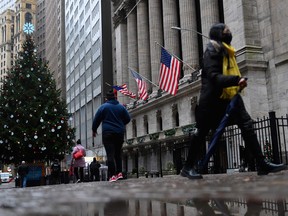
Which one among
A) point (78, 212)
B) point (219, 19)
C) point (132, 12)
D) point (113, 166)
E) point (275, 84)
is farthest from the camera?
point (132, 12)

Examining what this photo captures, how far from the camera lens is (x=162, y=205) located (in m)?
3.23

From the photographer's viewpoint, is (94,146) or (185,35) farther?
(94,146)

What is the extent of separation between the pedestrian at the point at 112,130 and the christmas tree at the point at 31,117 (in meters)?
18.7

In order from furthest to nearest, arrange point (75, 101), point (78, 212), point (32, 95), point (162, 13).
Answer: point (75, 101)
point (162, 13)
point (32, 95)
point (78, 212)

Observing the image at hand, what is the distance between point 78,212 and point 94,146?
65.7m

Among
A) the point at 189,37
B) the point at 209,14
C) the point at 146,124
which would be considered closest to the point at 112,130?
the point at 209,14

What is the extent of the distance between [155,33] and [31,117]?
711 inches

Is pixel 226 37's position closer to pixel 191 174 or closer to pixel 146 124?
pixel 191 174

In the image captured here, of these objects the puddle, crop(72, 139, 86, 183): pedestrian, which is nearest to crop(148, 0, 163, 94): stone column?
crop(72, 139, 86, 183): pedestrian

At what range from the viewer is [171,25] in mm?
38062

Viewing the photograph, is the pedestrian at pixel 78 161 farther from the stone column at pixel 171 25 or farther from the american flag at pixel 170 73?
the stone column at pixel 171 25

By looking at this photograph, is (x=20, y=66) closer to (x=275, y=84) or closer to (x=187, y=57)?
(x=187, y=57)

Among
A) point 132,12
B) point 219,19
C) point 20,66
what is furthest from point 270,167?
point 132,12

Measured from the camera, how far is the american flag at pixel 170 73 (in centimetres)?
2302
